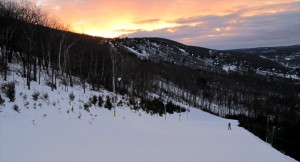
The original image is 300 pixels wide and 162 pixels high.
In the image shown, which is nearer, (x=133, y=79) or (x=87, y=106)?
(x=87, y=106)

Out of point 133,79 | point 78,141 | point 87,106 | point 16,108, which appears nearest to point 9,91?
point 16,108

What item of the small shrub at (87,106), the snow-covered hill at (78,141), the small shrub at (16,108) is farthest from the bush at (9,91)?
the small shrub at (87,106)

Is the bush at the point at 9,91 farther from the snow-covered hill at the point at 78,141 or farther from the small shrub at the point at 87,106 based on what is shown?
the small shrub at the point at 87,106

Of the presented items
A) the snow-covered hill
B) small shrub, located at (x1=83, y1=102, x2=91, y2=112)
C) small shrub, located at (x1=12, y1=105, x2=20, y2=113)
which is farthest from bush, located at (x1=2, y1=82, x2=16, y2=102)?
small shrub, located at (x1=83, y1=102, x2=91, y2=112)

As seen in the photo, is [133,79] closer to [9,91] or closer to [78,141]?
[9,91]

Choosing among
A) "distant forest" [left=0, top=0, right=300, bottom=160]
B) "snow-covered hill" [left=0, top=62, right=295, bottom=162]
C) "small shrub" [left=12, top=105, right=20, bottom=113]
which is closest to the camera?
"snow-covered hill" [left=0, top=62, right=295, bottom=162]

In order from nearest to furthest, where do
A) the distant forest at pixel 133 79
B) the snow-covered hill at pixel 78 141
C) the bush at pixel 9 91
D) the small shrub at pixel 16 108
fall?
the snow-covered hill at pixel 78 141
the small shrub at pixel 16 108
the bush at pixel 9 91
the distant forest at pixel 133 79

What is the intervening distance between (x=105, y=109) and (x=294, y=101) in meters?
169

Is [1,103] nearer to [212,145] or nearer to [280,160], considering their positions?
[212,145]

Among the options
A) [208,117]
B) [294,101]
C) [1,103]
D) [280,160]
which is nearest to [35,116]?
[1,103]

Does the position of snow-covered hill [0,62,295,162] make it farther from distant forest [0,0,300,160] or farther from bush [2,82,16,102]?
distant forest [0,0,300,160]

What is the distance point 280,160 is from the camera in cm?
2192

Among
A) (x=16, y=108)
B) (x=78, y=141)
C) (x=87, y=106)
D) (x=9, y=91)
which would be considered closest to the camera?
(x=78, y=141)

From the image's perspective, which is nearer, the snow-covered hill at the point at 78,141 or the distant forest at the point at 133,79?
the snow-covered hill at the point at 78,141
